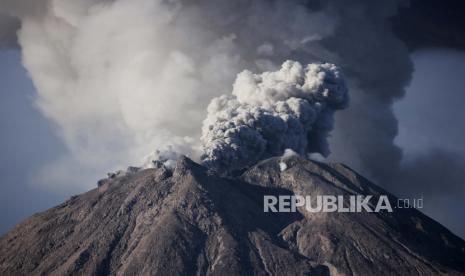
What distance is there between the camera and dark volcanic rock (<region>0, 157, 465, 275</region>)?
106 m

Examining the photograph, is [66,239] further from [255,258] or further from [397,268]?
[397,268]

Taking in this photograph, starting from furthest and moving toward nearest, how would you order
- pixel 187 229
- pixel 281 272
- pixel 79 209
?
pixel 79 209 < pixel 187 229 < pixel 281 272

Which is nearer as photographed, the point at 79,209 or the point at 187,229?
Result: the point at 187,229

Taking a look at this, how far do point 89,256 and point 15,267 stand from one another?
1095 cm

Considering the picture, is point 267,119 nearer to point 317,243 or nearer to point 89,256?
point 317,243

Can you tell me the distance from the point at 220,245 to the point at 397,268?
74.5 feet

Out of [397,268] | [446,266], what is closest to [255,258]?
[397,268]

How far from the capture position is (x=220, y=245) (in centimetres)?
10806

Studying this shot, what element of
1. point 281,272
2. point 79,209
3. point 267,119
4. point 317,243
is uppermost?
point 267,119

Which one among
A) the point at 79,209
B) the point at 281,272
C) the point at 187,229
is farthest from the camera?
the point at 79,209

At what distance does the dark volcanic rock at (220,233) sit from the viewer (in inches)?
4163

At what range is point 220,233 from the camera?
11062 centimetres

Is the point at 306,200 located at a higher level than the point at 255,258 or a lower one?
higher

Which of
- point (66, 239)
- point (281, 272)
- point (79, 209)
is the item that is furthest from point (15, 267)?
point (281, 272)
